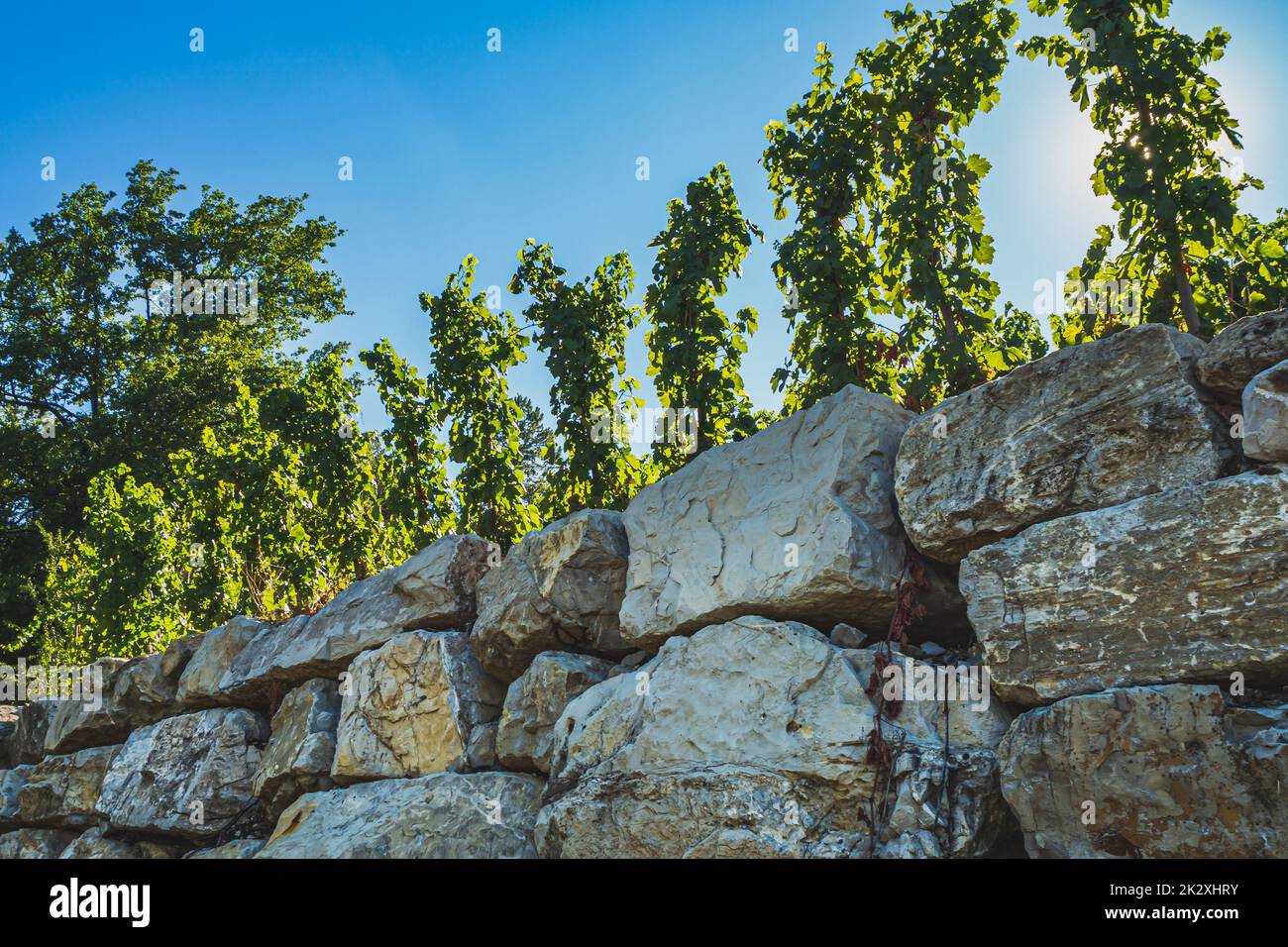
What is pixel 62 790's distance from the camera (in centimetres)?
731

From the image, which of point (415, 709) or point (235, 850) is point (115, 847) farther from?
point (415, 709)

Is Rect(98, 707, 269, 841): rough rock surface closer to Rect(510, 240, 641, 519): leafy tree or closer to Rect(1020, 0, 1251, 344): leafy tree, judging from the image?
Rect(510, 240, 641, 519): leafy tree

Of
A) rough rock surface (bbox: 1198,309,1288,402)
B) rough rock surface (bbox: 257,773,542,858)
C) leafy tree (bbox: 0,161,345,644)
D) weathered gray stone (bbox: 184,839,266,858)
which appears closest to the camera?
rough rock surface (bbox: 1198,309,1288,402)

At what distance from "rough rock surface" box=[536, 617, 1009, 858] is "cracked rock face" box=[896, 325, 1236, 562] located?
0.69 meters

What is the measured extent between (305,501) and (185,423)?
14.8 m

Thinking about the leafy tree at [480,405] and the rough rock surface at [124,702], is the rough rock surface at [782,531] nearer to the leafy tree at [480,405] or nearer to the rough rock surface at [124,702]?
the leafy tree at [480,405]

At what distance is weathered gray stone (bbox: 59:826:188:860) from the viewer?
637cm

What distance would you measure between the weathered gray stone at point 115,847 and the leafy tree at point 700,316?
13.5ft

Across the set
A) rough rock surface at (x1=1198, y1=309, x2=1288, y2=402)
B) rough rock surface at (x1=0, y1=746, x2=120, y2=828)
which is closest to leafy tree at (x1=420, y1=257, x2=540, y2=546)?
rough rock surface at (x1=0, y1=746, x2=120, y2=828)

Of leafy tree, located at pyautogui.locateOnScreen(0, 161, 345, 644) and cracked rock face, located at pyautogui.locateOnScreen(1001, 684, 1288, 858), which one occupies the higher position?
leafy tree, located at pyautogui.locateOnScreen(0, 161, 345, 644)

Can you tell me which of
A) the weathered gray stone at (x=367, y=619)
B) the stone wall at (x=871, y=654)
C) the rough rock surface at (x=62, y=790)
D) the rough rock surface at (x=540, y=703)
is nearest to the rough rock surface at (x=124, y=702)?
the rough rock surface at (x=62, y=790)

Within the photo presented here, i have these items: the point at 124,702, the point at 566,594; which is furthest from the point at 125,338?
the point at 566,594

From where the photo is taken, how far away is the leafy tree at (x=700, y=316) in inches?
234
